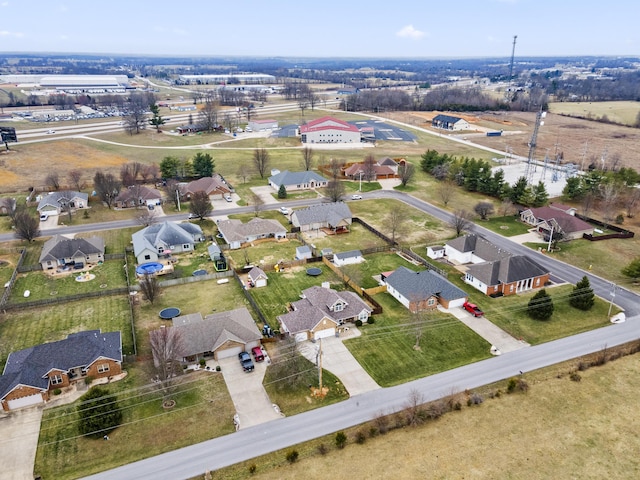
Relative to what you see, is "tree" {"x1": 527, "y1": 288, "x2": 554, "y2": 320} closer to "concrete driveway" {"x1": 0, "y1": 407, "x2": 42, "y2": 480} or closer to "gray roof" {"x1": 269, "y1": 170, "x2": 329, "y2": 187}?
"concrete driveway" {"x1": 0, "y1": 407, "x2": 42, "y2": 480}

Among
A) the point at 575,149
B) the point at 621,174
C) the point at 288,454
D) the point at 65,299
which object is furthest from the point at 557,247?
the point at 575,149

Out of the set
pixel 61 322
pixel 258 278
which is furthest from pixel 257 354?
pixel 61 322

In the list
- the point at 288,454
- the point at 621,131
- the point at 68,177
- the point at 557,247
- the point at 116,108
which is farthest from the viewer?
the point at 116,108

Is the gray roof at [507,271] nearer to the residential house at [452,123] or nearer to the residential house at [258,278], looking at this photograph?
the residential house at [258,278]

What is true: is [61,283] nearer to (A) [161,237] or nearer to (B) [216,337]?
(A) [161,237]

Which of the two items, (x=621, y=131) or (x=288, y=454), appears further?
(x=621, y=131)

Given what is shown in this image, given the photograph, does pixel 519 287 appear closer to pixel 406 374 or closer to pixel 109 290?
pixel 406 374
